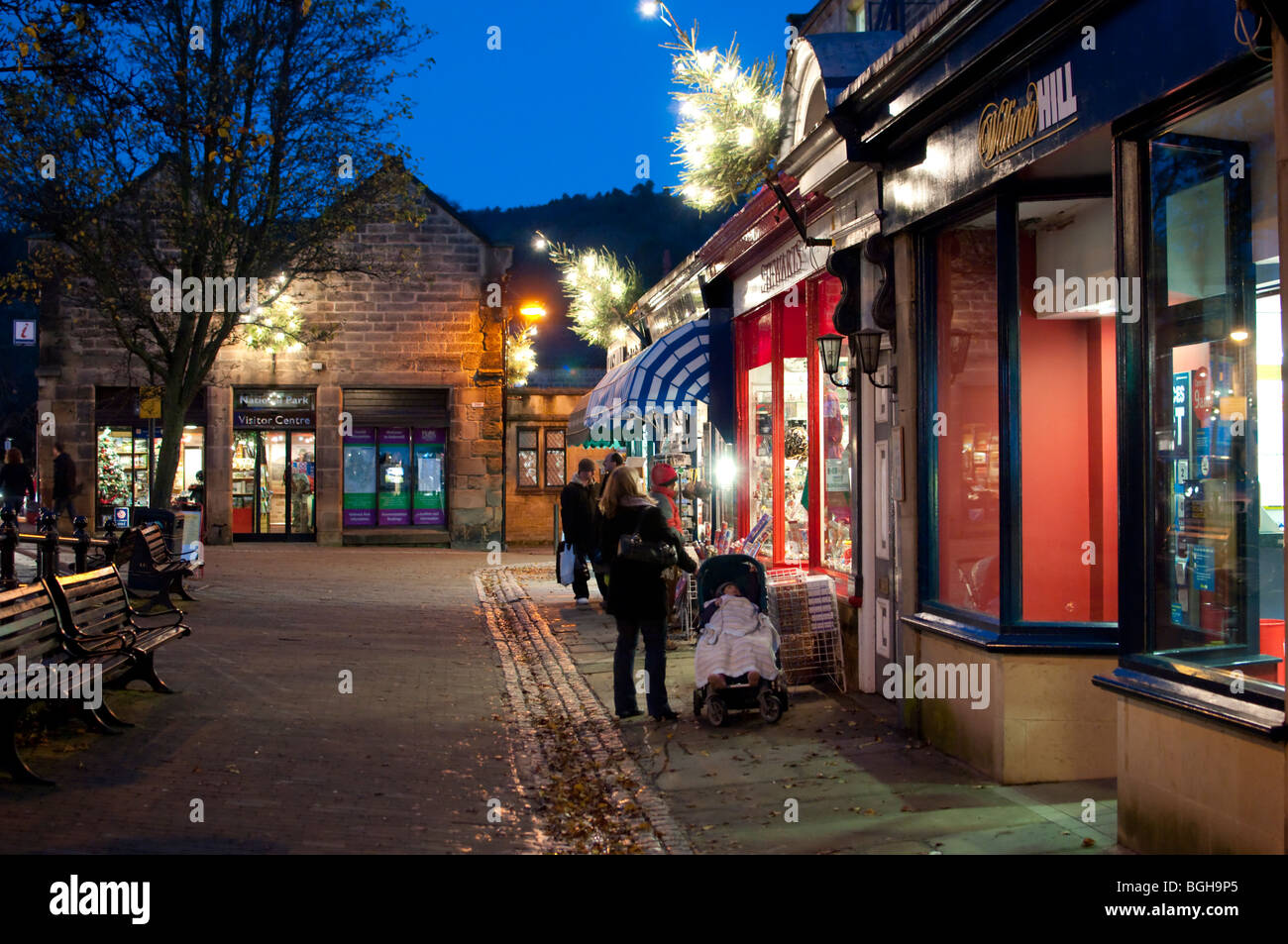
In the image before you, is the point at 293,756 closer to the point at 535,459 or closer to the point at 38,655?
the point at 38,655

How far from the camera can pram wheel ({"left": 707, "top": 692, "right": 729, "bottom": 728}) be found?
8266 mm

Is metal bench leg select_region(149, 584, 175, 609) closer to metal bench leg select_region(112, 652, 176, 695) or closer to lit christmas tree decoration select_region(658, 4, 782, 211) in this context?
metal bench leg select_region(112, 652, 176, 695)

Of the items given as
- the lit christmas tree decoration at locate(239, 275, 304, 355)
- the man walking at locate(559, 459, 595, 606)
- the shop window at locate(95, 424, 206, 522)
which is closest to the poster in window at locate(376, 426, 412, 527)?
the lit christmas tree decoration at locate(239, 275, 304, 355)

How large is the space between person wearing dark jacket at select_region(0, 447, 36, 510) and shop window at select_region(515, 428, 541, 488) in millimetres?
11109

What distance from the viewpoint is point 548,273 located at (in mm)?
85062

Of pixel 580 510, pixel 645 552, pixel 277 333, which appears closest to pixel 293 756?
pixel 645 552

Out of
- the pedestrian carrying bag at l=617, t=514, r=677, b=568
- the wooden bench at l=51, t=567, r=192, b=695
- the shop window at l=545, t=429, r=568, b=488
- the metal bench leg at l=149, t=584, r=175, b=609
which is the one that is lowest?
the metal bench leg at l=149, t=584, r=175, b=609

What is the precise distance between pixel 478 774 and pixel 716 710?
6.41 ft

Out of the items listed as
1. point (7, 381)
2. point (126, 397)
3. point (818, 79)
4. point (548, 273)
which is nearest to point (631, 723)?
point (818, 79)

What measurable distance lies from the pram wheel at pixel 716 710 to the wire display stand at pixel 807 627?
1.33 meters

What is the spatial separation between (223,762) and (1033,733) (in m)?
4.69

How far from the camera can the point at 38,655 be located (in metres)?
7.13

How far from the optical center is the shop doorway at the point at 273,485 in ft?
87.2
